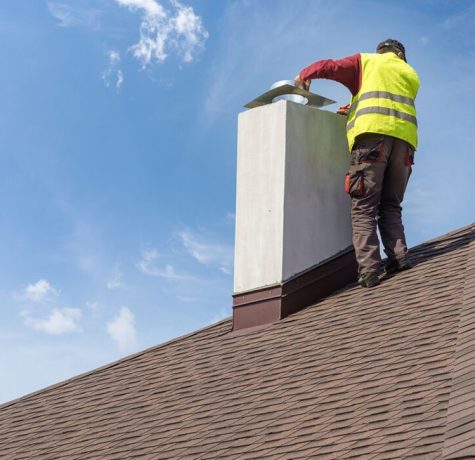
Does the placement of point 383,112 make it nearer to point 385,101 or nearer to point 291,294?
point 385,101

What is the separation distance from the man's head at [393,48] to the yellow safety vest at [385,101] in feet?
0.67

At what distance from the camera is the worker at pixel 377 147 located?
8.13m

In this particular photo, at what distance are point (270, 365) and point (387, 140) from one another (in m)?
2.24

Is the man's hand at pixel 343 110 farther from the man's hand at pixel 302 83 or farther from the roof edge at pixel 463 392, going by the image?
the roof edge at pixel 463 392

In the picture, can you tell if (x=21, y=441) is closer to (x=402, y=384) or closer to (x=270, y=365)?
(x=270, y=365)

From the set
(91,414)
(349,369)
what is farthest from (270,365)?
(91,414)

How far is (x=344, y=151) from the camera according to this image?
8844 millimetres

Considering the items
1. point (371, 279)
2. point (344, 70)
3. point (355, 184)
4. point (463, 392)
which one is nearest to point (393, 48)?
point (344, 70)

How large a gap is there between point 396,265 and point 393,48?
1.86 meters

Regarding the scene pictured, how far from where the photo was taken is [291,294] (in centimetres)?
822

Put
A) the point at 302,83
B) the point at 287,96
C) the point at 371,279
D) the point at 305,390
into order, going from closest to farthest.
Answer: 1. the point at 305,390
2. the point at 371,279
3. the point at 302,83
4. the point at 287,96

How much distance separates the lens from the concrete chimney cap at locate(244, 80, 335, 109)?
8.84 metres

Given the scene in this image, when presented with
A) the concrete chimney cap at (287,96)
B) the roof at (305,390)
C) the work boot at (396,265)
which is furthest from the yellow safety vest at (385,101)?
the roof at (305,390)

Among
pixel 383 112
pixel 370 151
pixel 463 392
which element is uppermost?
pixel 383 112
